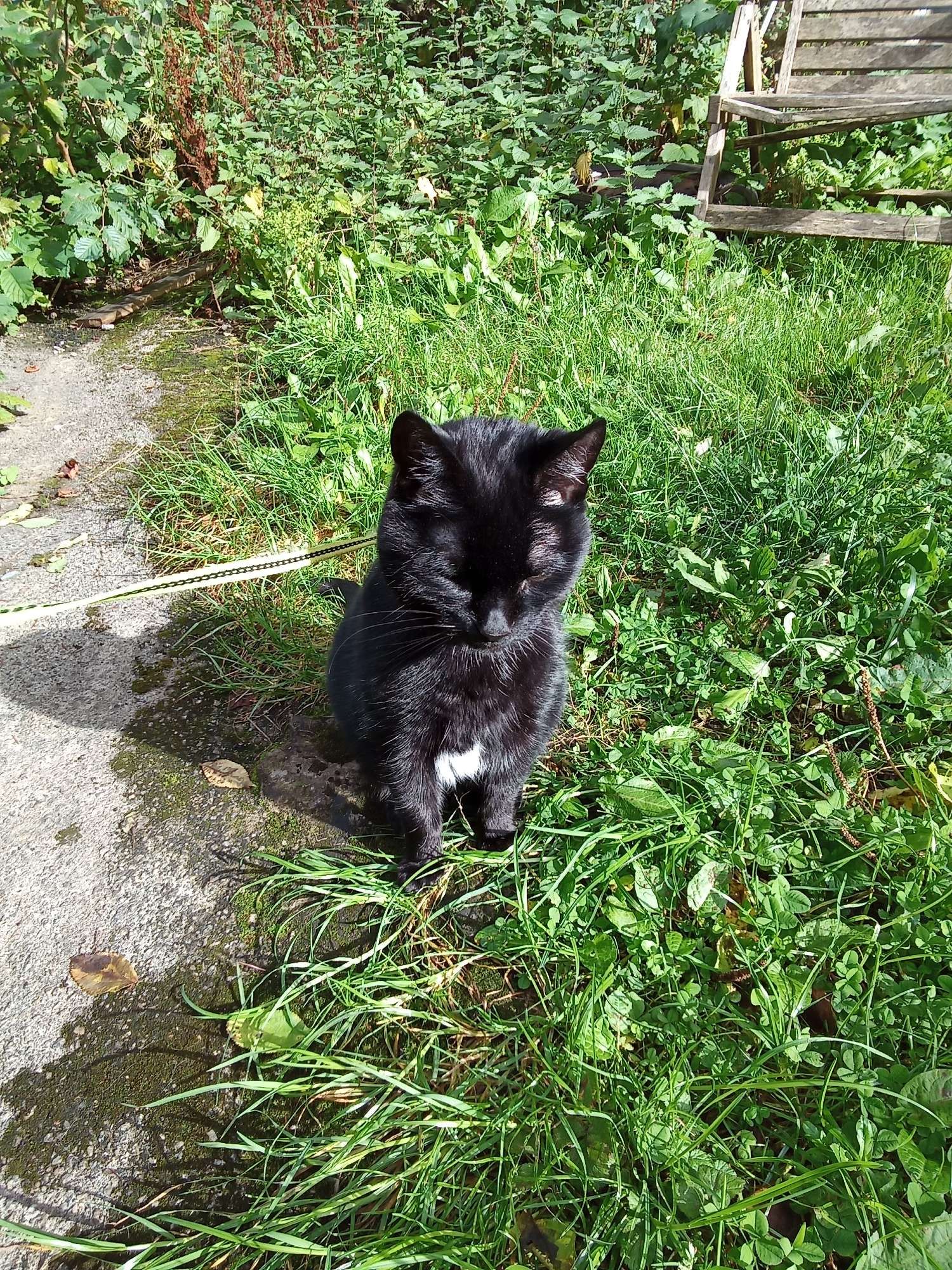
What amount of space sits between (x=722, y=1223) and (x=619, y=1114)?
0.22 meters

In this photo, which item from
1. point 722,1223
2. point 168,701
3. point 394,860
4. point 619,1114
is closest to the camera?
point 722,1223

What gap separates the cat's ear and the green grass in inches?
27.0

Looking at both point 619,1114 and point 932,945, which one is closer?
point 619,1114

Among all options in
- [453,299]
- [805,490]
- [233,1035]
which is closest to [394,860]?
[233,1035]

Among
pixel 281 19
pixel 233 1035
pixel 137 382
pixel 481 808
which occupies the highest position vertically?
pixel 281 19

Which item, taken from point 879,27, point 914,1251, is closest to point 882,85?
point 879,27

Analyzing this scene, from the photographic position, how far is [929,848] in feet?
4.77

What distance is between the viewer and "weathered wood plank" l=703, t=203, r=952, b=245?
3.77 metres

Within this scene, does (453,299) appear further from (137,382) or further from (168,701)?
(168,701)

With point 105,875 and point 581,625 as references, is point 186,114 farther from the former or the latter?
point 105,875

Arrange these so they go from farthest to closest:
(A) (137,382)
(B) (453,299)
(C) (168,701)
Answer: (A) (137,382) → (B) (453,299) → (C) (168,701)

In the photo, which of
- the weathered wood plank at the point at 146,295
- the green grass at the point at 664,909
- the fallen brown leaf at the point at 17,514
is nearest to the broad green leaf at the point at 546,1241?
the green grass at the point at 664,909

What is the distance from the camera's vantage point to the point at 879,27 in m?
4.62

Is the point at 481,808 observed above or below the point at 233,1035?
above
